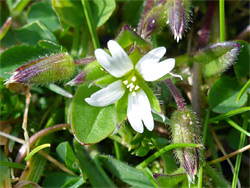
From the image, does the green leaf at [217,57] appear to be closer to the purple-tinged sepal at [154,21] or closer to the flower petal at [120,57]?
the purple-tinged sepal at [154,21]

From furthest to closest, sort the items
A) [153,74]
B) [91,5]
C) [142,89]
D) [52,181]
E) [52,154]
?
[91,5]
[52,154]
[52,181]
[142,89]
[153,74]

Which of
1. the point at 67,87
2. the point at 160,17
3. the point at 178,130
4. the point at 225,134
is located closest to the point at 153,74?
the point at 178,130

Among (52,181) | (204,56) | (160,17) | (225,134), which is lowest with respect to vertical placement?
(225,134)

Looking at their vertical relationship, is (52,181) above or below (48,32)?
below

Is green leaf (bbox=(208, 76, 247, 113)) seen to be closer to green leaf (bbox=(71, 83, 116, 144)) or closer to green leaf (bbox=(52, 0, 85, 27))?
green leaf (bbox=(71, 83, 116, 144))

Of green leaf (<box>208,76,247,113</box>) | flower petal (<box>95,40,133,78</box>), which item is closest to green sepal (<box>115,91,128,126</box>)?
flower petal (<box>95,40,133,78</box>)

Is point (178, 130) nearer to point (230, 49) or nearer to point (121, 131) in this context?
point (121, 131)
